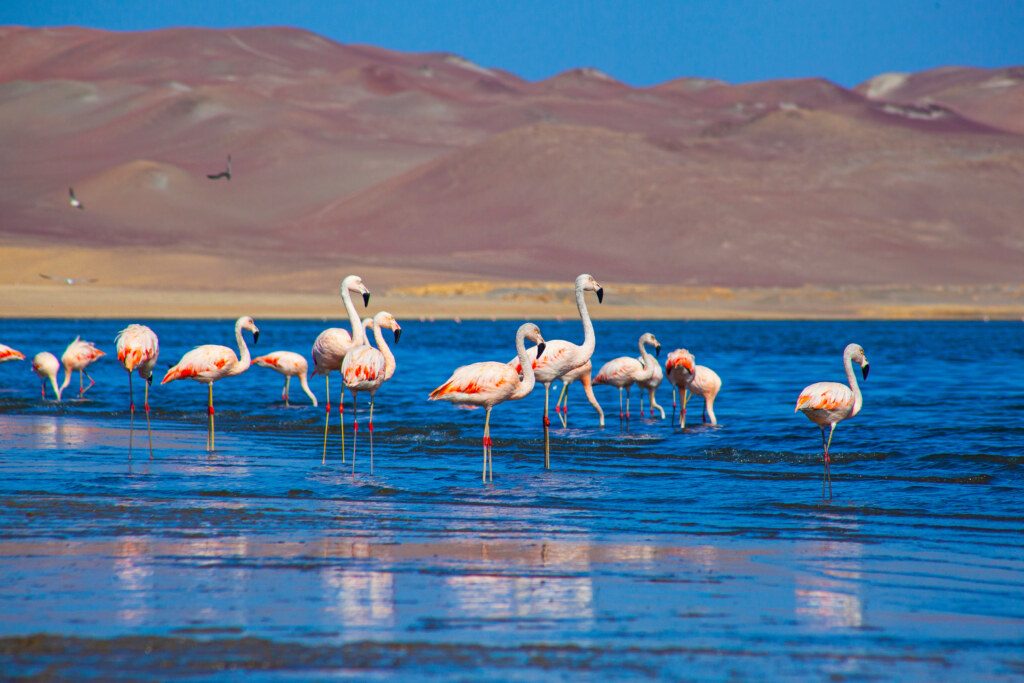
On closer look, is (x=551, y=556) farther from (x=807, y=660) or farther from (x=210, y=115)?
(x=210, y=115)

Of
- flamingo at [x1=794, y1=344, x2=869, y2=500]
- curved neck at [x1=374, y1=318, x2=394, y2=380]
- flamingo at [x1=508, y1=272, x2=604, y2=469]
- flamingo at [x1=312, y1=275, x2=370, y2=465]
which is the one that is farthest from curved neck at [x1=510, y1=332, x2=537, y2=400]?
flamingo at [x1=312, y1=275, x2=370, y2=465]

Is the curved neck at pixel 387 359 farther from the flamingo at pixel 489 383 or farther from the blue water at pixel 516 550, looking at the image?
the flamingo at pixel 489 383

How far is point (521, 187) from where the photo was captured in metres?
114

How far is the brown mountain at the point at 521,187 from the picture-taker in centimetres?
9738

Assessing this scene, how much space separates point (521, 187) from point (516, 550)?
10686 centimetres

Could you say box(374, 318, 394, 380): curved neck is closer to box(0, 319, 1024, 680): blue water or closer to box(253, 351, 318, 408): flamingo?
box(0, 319, 1024, 680): blue water

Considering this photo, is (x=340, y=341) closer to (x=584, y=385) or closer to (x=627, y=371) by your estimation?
(x=584, y=385)

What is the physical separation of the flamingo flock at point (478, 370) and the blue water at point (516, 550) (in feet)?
1.61

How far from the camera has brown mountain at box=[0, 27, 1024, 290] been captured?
97.4m

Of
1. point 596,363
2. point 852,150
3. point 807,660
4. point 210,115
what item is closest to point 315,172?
point 210,115

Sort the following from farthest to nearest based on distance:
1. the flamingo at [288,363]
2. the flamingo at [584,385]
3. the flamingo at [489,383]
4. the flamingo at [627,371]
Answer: the flamingo at [288,363]
the flamingo at [627,371]
the flamingo at [584,385]
the flamingo at [489,383]

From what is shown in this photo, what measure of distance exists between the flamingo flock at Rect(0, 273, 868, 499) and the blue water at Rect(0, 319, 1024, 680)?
1.61ft

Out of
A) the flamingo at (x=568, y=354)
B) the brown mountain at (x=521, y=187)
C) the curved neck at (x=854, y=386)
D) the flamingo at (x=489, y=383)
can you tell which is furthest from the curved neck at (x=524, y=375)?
the brown mountain at (x=521, y=187)

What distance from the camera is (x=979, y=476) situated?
11.8m
